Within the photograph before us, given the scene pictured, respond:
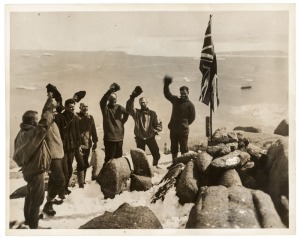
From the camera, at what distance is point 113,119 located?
6289 mm

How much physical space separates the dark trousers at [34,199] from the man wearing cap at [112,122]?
0.78 metres

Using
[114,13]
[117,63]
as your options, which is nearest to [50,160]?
[117,63]

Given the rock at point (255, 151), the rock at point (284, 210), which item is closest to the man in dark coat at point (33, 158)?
the rock at point (255, 151)

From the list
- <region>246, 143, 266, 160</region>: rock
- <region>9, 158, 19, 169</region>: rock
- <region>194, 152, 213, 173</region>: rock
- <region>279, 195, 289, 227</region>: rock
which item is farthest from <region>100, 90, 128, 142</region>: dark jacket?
<region>279, 195, 289, 227</region>: rock

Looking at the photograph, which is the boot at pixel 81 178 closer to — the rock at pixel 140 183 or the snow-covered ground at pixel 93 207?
the snow-covered ground at pixel 93 207

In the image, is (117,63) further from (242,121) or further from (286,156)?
(286,156)

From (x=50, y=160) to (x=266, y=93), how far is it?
2576 mm

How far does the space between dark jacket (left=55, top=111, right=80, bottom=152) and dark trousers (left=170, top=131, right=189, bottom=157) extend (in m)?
1.09

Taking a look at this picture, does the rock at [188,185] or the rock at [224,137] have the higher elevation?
the rock at [224,137]

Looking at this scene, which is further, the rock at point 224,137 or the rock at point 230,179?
the rock at point 224,137

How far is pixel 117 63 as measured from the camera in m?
6.30

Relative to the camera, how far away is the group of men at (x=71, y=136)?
6113 millimetres

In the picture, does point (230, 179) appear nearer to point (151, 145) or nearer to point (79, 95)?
point (151, 145)

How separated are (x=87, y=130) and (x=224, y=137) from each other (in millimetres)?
1577
